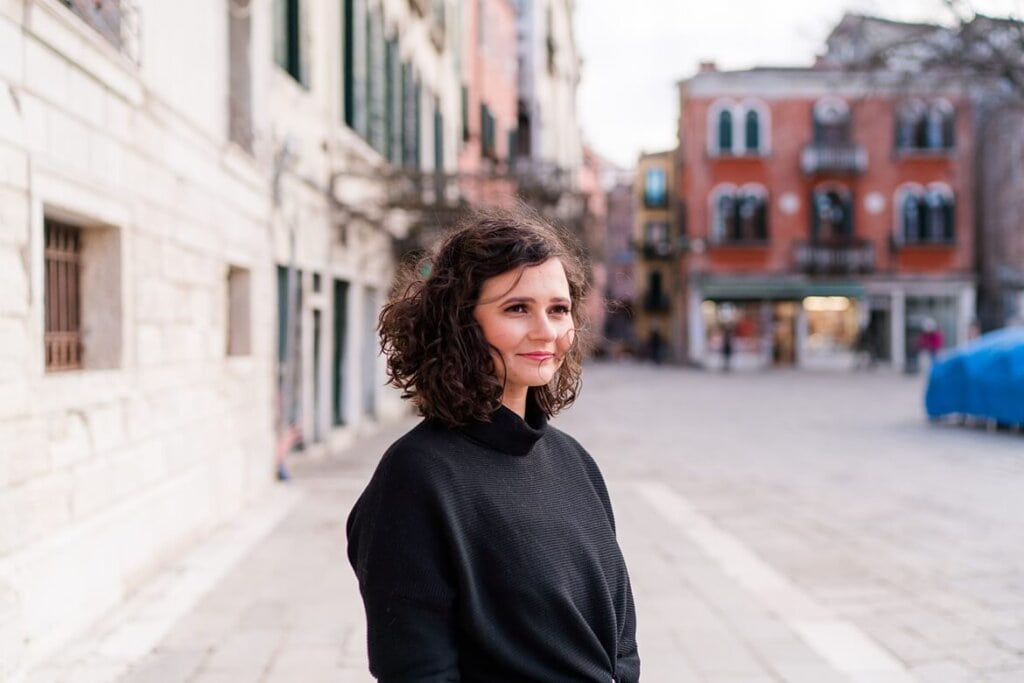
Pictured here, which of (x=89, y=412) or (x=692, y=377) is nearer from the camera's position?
(x=89, y=412)

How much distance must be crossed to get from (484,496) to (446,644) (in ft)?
0.84

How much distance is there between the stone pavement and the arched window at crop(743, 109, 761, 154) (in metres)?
26.0

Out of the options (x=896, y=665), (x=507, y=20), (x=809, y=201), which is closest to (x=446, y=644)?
(x=896, y=665)

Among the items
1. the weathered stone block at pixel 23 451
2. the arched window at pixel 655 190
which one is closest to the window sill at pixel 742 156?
the arched window at pixel 655 190

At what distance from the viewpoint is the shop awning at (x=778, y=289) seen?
117 feet

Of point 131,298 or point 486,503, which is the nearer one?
point 486,503

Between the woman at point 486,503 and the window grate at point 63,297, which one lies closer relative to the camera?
the woman at point 486,503

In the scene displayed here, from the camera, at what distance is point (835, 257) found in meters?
35.6

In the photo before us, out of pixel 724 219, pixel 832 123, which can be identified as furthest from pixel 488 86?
pixel 832 123

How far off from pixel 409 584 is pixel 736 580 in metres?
4.50

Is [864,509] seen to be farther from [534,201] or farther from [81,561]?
[534,201]

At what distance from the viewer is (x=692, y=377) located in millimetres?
31172

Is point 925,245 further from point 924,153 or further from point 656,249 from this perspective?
point 656,249

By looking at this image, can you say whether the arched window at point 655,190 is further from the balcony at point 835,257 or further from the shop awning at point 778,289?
the balcony at point 835,257
